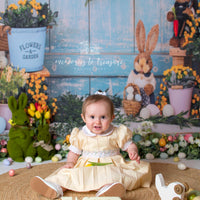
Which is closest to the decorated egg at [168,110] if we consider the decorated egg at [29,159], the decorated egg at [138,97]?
the decorated egg at [138,97]

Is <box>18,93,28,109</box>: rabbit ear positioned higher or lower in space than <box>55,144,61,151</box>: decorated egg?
higher

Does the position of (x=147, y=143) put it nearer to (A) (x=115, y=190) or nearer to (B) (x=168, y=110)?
(B) (x=168, y=110)

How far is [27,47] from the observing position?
3238mm

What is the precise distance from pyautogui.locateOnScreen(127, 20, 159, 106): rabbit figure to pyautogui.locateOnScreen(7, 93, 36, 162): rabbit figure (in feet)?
3.35

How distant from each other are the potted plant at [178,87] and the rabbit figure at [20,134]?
125 cm

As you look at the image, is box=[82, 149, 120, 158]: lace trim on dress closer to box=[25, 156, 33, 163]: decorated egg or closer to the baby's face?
the baby's face

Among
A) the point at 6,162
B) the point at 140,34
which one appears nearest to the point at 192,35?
the point at 140,34

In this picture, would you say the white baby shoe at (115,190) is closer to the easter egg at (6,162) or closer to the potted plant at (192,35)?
the easter egg at (6,162)

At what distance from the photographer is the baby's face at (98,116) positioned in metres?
2.27

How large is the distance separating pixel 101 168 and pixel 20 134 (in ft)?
3.49

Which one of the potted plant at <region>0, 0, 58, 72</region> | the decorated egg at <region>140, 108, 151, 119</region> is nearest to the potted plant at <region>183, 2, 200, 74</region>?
the decorated egg at <region>140, 108, 151, 119</region>

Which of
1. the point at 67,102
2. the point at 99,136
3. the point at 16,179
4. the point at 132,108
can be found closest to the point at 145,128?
the point at 132,108

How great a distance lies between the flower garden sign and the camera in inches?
126

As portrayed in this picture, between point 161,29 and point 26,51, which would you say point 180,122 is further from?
point 26,51
